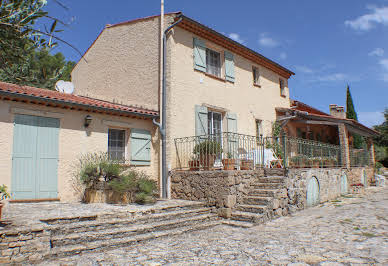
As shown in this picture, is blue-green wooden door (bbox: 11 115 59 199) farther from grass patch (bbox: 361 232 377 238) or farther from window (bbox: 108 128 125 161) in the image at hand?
grass patch (bbox: 361 232 377 238)

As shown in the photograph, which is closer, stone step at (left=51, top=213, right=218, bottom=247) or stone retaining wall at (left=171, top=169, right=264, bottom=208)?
stone step at (left=51, top=213, right=218, bottom=247)

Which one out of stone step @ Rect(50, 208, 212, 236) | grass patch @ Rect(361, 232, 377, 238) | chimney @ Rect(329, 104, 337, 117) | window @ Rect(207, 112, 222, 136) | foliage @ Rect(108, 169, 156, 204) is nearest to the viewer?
stone step @ Rect(50, 208, 212, 236)

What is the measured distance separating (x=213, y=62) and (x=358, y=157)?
883 centimetres

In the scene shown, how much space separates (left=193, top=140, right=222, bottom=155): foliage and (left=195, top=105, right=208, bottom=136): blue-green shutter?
3.43ft

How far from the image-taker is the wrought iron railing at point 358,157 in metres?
14.2

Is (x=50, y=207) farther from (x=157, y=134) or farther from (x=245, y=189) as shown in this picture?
(x=245, y=189)

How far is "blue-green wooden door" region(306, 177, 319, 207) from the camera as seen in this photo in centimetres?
970

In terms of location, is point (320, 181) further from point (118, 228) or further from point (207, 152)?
point (118, 228)

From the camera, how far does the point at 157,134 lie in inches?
387

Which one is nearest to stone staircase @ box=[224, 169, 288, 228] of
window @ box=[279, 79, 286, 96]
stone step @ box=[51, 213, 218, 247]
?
stone step @ box=[51, 213, 218, 247]

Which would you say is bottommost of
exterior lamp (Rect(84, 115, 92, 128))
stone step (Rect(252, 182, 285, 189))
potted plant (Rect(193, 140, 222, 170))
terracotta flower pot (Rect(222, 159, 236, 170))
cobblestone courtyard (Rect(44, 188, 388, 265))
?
cobblestone courtyard (Rect(44, 188, 388, 265))

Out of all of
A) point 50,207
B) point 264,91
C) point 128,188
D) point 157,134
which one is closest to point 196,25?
point 157,134

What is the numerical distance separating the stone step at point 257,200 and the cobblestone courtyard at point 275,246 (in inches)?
20.6

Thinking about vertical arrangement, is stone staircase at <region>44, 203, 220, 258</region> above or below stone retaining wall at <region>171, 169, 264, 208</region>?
below
